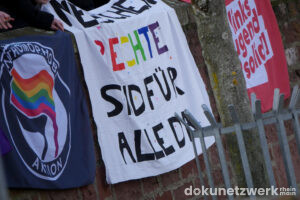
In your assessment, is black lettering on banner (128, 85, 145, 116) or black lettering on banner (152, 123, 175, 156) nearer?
black lettering on banner (128, 85, 145, 116)

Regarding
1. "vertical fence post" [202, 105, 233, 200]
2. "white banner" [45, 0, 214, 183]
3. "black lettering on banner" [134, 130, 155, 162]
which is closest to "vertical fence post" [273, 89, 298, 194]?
"vertical fence post" [202, 105, 233, 200]

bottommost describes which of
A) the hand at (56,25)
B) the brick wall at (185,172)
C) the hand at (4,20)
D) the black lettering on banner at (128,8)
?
the brick wall at (185,172)

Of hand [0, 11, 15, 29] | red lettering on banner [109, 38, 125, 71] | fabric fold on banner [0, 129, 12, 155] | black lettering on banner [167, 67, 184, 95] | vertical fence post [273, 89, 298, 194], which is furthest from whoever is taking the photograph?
black lettering on banner [167, 67, 184, 95]

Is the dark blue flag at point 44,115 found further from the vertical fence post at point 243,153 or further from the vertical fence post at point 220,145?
the vertical fence post at point 243,153

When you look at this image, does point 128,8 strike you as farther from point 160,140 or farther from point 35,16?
point 160,140

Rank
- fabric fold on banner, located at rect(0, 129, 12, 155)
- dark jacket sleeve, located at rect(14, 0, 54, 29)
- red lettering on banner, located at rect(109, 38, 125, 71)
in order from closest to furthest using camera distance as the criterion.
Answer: fabric fold on banner, located at rect(0, 129, 12, 155)
dark jacket sleeve, located at rect(14, 0, 54, 29)
red lettering on banner, located at rect(109, 38, 125, 71)

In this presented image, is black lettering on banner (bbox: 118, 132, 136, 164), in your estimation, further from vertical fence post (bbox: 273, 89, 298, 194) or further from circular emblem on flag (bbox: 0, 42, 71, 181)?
vertical fence post (bbox: 273, 89, 298, 194)

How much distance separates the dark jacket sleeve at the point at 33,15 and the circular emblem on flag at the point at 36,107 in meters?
0.32

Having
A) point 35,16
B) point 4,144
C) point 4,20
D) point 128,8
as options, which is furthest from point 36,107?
point 128,8

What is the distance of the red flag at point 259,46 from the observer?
6898 millimetres

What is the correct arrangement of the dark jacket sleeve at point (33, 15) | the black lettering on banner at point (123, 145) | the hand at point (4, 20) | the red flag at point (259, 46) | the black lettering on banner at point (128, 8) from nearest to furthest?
the hand at point (4, 20)
the dark jacket sleeve at point (33, 15)
the black lettering on banner at point (123, 145)
the black lettering on banner at point (128, 8)
the red flag at point (259, 46)

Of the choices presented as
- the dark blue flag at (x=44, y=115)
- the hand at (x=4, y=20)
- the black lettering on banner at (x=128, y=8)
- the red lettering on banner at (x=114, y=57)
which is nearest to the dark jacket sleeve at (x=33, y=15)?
the dark blue flag at (x=44, y=115)

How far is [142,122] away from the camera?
550 centimetres

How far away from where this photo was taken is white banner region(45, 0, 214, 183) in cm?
527
